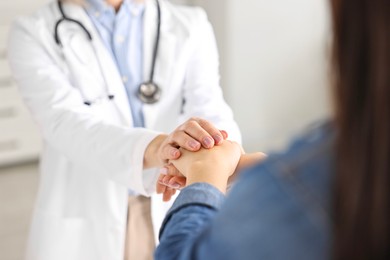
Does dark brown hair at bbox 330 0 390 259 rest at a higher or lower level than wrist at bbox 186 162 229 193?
higher

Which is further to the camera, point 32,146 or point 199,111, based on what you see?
point 32,146

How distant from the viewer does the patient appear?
0.51m

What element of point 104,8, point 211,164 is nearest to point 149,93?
point 104,8

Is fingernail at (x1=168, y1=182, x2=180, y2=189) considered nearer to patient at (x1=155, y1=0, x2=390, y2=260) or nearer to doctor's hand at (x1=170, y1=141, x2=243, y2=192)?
doctor's hand at (x1=170, y1=141, x2=243, y2=192)

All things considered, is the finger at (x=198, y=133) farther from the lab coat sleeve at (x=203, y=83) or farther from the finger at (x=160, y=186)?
the lab coat sleeve at (x=203, y=83)

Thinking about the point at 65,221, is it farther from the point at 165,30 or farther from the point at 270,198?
the point at 270,198

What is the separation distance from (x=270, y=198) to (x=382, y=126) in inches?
→ 4.5

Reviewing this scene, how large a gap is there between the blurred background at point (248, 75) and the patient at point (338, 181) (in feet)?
8.37

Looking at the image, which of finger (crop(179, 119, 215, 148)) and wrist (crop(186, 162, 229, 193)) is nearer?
wrist (crop(186, 162, 229, 193))

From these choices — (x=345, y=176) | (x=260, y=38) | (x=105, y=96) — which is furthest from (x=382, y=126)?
(x=260, y=38)

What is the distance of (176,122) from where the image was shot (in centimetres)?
154

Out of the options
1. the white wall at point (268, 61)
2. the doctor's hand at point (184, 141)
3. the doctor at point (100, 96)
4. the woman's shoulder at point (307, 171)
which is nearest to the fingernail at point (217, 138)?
the doctor's hand at point (184, 141)

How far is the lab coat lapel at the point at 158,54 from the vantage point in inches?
58.1

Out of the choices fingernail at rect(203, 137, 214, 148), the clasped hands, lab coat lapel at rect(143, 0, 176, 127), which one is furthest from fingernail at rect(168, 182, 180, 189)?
lab coat lapel at rect(143, 0, 176, 127)
